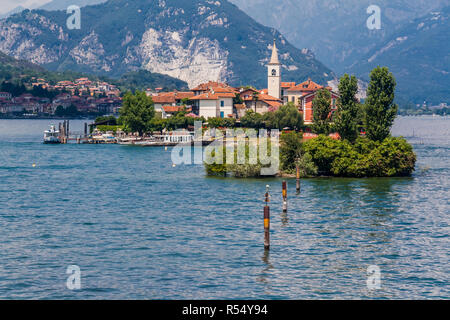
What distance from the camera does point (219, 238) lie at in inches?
1719

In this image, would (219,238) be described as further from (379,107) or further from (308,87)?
(308,87)

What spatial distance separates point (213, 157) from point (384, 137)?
68.2 feet

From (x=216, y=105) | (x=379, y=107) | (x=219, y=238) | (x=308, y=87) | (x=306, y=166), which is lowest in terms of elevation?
(x=219, y=238)

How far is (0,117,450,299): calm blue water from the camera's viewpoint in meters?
32.8

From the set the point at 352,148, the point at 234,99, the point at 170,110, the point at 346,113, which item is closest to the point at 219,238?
the point at 352,148

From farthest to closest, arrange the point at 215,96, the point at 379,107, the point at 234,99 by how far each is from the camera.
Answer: the point at 234,99 < the point at 215,96 < the point at 379,107

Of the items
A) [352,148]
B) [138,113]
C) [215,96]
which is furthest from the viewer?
[215,96]

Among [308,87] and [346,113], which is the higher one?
[308,87]

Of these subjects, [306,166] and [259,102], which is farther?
[259,102]

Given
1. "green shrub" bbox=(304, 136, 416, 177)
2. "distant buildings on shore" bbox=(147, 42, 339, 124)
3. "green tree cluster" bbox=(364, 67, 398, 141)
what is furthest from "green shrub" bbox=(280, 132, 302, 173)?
"distant buildings on shore" bbox=(147, 42, 339, 124)

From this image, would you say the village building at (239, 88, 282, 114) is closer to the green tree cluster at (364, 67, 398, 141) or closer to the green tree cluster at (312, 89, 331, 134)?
the green tree cluster at (312, 89, 331, 134)

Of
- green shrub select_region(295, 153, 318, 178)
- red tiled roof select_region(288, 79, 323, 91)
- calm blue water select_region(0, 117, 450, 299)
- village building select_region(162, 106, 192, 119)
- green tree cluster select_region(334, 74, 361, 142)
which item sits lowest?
calm blue water select_region(0, 117, 450, 299)

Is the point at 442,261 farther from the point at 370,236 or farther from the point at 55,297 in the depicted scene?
the point at 55,297
